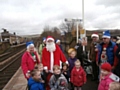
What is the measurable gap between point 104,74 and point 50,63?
5.01 ft

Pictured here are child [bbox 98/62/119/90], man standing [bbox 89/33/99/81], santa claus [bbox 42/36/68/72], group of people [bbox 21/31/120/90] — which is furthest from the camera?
man standing [bbox 89/33/99/81]

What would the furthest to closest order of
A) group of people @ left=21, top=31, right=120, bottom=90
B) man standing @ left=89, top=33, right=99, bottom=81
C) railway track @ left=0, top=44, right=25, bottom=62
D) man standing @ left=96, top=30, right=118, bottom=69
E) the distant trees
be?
the distant trees → railway track @ left=0, top=44, right=25, bottom=62 → man standing @ left=89, top=33, right=99, bottom=81 → man standing @ left=96, top=30, right=118, bottom=69 → group of people @ left=21, top=31, right=120, bottom=90

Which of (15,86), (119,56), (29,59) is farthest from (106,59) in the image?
(15,86)

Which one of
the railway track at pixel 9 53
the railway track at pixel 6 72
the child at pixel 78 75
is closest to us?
the child at pixel 78 75

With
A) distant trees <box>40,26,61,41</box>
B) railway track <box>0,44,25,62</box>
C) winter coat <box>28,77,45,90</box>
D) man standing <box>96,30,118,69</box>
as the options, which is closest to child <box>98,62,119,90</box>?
→ man standing <box>96,30,118,69</box>

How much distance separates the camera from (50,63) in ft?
14.9

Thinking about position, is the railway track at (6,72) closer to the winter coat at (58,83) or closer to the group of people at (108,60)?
the winter coat at (58,83)

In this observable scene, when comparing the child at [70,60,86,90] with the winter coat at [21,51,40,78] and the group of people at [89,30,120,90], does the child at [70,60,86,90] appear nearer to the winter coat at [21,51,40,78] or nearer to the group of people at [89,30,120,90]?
the group of people at [89,30,120,90]

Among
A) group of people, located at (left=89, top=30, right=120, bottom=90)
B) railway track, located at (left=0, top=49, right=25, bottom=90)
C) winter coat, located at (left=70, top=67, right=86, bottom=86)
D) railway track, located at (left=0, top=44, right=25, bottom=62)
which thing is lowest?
railway track, located at (left=0, top=44, right=25, bottom=62)

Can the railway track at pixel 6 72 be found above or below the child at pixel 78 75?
below

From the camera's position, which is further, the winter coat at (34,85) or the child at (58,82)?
the child at (58,82)

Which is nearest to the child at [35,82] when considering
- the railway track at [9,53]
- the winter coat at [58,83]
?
the winter coat at [58,83]

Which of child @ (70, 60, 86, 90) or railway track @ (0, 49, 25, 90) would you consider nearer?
child @ (70, 60, 86, 90)

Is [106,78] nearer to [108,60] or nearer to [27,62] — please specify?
[108,60]
